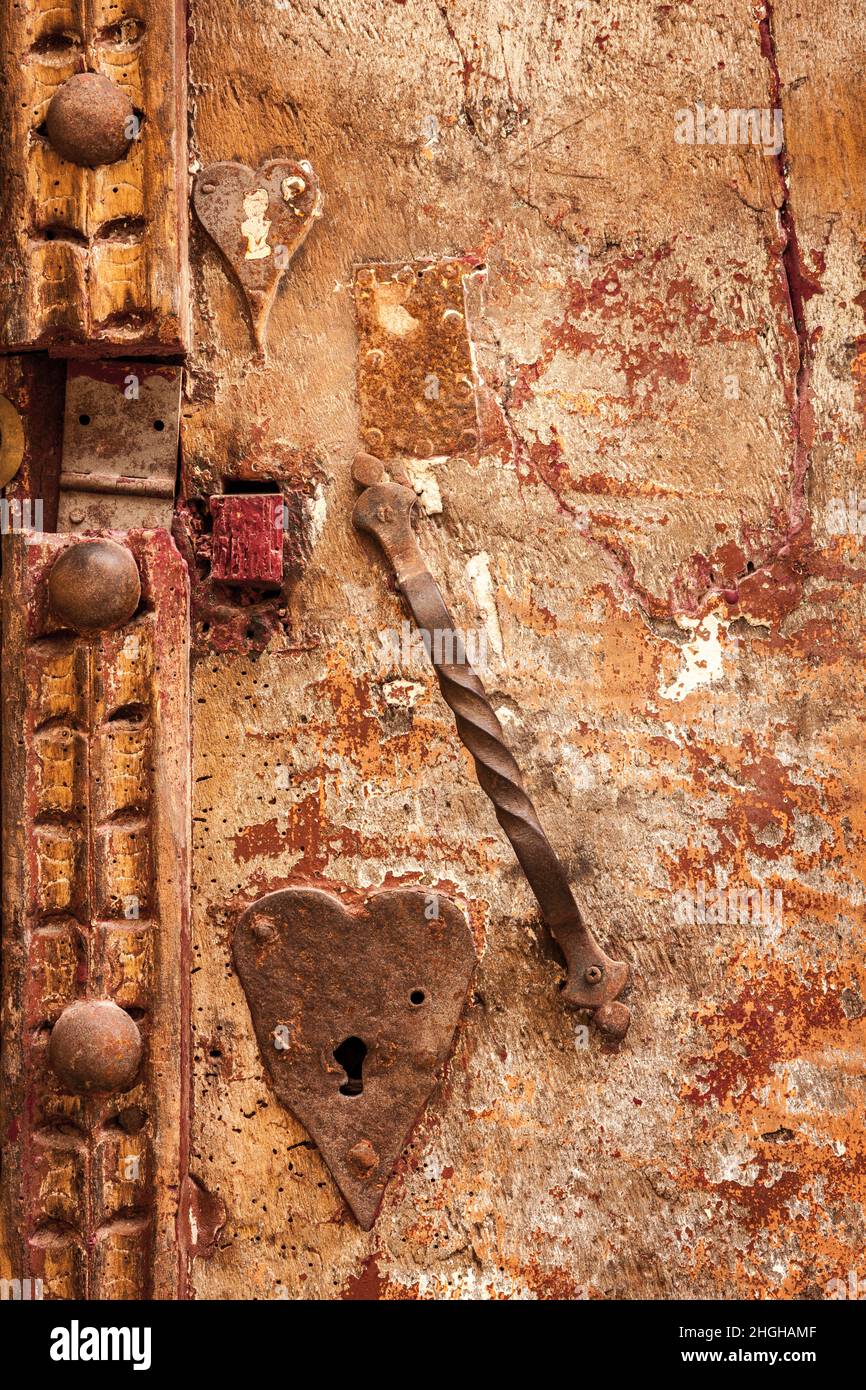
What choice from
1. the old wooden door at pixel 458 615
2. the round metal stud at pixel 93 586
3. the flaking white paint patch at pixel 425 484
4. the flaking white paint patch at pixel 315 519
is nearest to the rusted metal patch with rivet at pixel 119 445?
the old wooden door at pixel 458 615

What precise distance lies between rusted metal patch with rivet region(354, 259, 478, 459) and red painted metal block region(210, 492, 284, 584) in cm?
19

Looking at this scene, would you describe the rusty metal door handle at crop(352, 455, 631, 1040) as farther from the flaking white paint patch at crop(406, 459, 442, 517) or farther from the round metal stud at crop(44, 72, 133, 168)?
the round metal stud at crop(44, 72, 133, 168)

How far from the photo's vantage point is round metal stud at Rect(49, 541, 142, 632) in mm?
2061

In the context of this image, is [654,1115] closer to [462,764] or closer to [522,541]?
[462,764]

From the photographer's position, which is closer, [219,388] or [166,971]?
[166,971]

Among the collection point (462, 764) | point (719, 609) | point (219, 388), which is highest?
point (219, 388)

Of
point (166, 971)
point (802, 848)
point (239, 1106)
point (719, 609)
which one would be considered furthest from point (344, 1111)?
point (719, 609)

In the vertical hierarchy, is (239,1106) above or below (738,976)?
below

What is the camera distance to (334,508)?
7.29ft

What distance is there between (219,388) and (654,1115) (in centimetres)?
131

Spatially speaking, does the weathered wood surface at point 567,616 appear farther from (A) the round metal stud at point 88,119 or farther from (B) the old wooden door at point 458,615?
(A) the round metal stud at point 88,119

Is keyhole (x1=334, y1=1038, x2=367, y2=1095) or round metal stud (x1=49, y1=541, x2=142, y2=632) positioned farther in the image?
keyhole (x1=334, y1=1038, x2=367, y2=1095)

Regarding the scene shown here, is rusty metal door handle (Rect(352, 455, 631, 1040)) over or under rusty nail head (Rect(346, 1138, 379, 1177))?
over

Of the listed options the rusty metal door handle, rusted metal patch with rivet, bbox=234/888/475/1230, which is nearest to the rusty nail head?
rusted metal patch with rivet, bbox=234/888/475/1230
